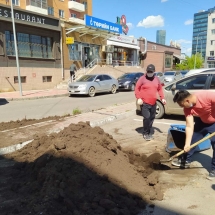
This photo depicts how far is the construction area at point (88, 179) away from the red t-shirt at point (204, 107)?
1043 millimetres

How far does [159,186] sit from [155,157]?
1063 millimetres

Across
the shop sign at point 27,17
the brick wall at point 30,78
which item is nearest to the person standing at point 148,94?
the brick wall at point 30,78

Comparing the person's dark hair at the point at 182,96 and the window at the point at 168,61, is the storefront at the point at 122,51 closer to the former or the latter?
the window at the point at 168,61

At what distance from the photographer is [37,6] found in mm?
27391

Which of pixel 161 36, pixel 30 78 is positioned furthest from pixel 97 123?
pixel 161 36

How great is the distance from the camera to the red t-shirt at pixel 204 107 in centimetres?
346

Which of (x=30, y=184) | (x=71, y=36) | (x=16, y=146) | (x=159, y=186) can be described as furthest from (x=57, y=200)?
(x=71, y=36)

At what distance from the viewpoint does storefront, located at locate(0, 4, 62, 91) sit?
1830 centimetres

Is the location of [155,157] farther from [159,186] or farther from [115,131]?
[115,131]

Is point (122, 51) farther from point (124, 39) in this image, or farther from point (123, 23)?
point (123, 23)

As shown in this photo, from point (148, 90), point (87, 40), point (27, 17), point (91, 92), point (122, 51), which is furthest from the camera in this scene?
point (122, 51)

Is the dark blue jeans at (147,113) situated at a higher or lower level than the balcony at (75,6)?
lower

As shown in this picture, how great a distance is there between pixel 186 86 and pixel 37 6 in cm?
2546

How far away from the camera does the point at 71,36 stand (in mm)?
24328
